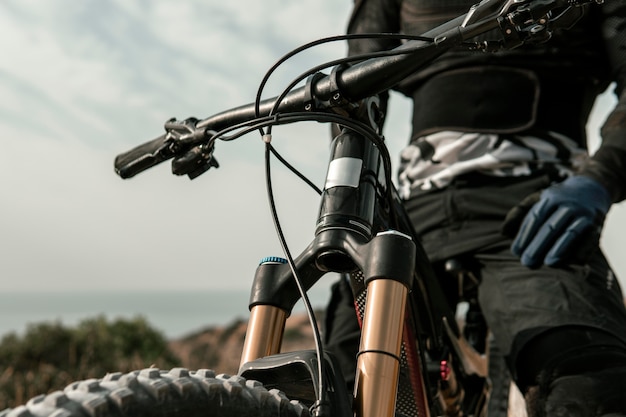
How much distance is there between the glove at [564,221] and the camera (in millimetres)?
2004

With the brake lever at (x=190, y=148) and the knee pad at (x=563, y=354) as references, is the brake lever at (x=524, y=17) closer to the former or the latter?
the brake lever at (x=190, y=148)

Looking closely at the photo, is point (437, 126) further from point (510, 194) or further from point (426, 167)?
point (510, 194)

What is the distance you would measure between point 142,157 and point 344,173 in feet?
2.31

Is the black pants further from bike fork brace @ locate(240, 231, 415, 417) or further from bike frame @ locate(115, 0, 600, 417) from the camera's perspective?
bike fork brace @ locate(240, 231, 415, 417)

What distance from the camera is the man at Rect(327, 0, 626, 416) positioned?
76.7 inches

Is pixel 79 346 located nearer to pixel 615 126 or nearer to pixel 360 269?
pixel 615 126

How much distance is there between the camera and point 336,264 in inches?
59.4

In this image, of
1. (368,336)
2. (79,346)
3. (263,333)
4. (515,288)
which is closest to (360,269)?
(368,336)

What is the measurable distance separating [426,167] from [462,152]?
143 mm

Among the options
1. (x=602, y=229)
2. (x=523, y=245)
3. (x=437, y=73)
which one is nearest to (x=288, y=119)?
(x=523, y=245)

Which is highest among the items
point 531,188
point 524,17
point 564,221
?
point 531,188

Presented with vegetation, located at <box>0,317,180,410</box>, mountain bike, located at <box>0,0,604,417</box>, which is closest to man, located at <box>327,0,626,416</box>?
mountain bike, located at <box>0,0,604,417</box>

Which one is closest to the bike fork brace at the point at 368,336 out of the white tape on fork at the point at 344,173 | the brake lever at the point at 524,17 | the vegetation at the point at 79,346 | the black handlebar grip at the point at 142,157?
the white tape on fork at the point at 344,173

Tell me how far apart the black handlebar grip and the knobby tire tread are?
85 centimetres
